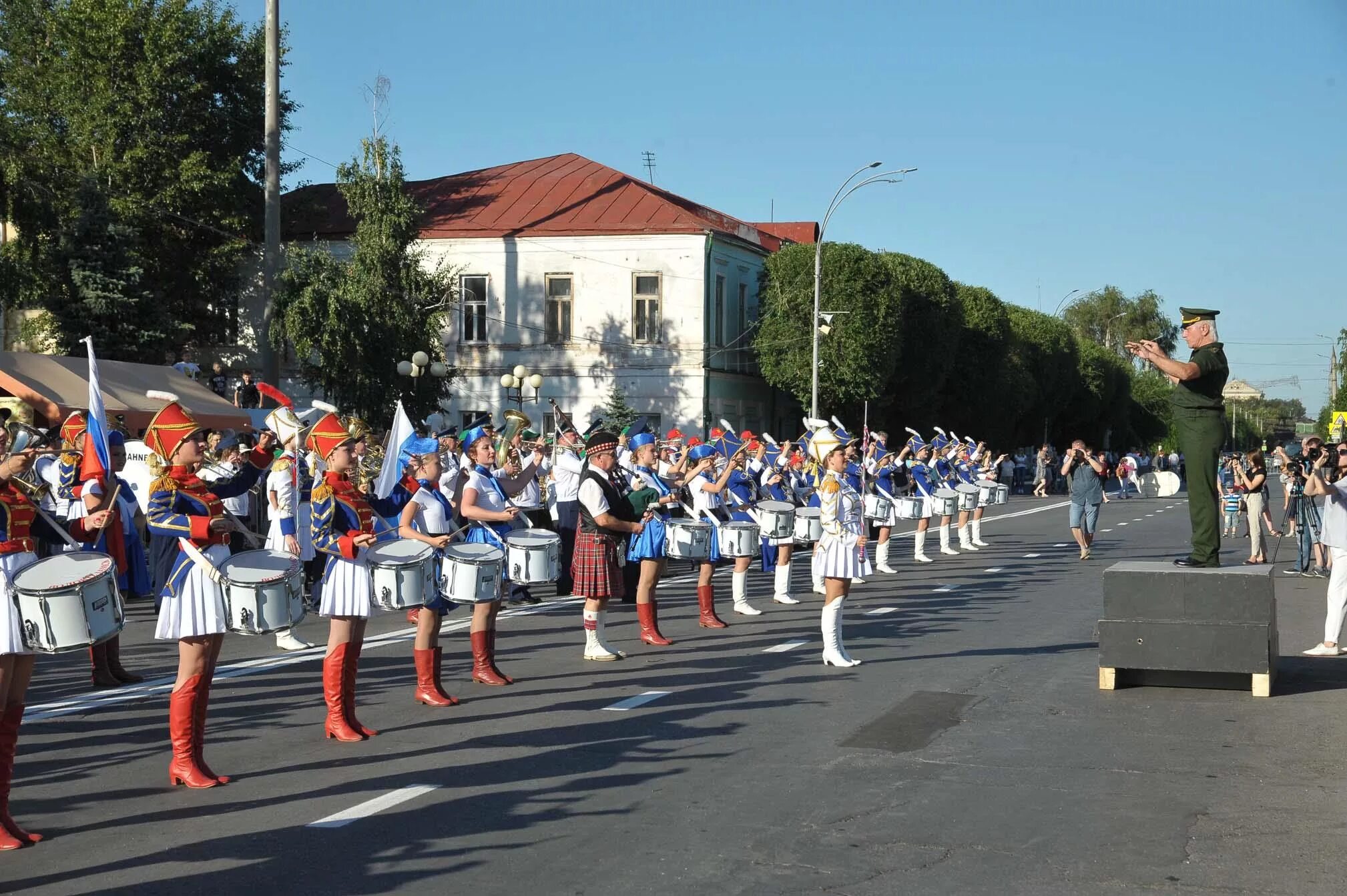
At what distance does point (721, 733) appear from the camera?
30.8ft

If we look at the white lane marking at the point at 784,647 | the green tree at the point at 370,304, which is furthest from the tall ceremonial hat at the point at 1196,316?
the green tree at the point at 370,304

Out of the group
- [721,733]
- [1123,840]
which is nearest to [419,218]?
[721,733]

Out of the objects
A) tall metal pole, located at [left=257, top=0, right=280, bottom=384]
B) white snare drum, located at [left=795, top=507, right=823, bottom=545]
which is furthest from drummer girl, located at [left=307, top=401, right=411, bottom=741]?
tall metal pole, located at [left=257, top=0, right=280, bottom=384]

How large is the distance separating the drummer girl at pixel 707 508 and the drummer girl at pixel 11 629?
28.0 feet

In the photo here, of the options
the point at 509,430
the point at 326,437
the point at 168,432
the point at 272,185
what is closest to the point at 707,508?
the point at 509,430

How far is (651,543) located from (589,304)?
3542 cm

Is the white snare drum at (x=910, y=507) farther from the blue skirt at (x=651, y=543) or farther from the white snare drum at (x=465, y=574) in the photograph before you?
the white snare drum at (x=465, y=574)

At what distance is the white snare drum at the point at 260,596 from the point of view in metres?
7.77

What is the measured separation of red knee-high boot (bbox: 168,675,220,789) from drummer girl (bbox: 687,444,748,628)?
7.56 m

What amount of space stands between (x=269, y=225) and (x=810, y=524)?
1252 centimetres

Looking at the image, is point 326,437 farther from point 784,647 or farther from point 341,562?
point 784,647

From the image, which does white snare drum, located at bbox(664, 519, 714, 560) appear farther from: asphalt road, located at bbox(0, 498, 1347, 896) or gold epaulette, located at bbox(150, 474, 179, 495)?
gold epaulette, located at bbox(150, 474, 179, 495)

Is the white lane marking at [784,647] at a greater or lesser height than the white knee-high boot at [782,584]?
lesser

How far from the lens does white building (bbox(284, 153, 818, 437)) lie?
48.2m
